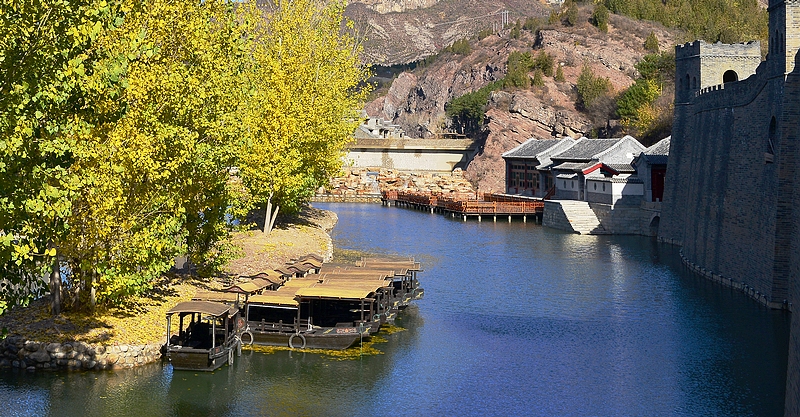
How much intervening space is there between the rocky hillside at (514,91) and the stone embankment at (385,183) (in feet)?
10.3

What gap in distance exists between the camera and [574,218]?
7669cm

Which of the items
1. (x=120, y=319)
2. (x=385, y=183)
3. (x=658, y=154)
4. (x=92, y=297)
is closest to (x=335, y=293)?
(x=120, y=319)

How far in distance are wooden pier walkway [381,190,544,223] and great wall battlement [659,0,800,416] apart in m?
22.5

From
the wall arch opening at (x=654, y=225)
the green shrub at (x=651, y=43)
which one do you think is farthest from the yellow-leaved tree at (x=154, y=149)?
the green shrub at (x=651, y=43)

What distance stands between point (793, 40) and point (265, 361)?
85.0 ft

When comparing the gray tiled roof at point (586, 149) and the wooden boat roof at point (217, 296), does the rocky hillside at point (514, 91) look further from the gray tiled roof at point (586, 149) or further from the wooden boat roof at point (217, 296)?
the wooden boat roof at point (217, 296)

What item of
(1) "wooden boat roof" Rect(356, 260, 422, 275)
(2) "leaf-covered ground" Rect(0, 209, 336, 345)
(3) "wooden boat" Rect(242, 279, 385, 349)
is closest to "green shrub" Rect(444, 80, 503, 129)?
(1) "wooden boat roof" Rect(356, 260, 422, 275)

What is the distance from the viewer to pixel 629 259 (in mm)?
60094

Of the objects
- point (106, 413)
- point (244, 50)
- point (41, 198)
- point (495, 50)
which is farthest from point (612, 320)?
point (495, 50)

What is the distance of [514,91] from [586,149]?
143ft

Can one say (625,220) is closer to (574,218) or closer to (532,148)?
(574,218)

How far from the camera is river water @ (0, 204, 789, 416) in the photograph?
28.7 meters

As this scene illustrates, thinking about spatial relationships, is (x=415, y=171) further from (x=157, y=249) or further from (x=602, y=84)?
(x=157, y=249)

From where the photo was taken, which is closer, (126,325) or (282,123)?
(126,325)
